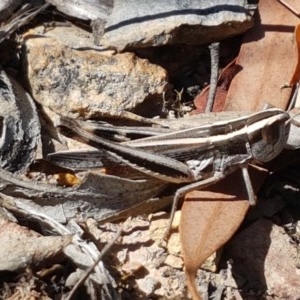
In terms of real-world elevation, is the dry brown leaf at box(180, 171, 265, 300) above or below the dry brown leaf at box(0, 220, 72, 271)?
below

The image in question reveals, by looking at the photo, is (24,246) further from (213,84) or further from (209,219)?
(213,84)

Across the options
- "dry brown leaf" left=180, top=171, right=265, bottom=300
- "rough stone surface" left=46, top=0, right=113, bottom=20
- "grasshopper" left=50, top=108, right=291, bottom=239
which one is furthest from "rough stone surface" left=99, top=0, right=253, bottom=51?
"dry brown leaf" left=180, top=171, right=265, bottom=300

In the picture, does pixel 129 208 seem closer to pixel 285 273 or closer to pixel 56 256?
pixel 56 256

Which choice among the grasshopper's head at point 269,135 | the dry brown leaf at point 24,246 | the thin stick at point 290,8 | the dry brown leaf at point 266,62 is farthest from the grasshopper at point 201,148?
the thin stick at point 290,8

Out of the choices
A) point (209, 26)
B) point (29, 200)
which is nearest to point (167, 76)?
point (209, 26)

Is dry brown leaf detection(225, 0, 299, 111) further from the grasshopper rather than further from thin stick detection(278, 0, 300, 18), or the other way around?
the grasshopper

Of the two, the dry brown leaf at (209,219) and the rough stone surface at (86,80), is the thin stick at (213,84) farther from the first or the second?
the dry brown leaf at (209,219)
